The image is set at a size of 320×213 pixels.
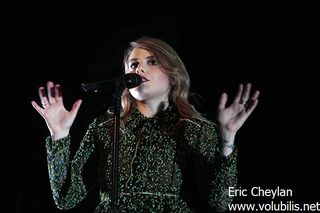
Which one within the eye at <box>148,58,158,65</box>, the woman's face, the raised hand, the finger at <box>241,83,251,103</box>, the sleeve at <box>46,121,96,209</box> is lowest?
the sleeve at <box>46,121,96,209</box>

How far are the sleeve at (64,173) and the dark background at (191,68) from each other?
29.5 inches

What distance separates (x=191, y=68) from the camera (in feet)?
10.1

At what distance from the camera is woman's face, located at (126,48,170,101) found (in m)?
2.29

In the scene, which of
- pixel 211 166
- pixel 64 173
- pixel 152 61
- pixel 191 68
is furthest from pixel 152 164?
pixel 191 68

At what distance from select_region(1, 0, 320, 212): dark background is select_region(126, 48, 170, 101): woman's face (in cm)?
65

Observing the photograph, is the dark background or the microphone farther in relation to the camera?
the dark background

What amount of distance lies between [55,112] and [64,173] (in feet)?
0.84

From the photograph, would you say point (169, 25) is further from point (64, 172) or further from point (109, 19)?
point (64, 172)

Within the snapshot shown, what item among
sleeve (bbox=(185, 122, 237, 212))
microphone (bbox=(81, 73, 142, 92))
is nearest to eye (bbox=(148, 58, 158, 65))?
sleeve (bbox=(185, 122, 237, 212))

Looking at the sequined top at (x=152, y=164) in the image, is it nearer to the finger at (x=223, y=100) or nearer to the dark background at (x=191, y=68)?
the finger at (x=223, y=100)

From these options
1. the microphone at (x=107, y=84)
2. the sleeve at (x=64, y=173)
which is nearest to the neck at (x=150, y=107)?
the sleeve at (x=64, y=173)

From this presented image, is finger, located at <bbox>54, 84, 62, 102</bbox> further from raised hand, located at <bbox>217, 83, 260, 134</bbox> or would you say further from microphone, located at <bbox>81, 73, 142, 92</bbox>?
raised hand, located at <bbox>217, 83, 260, 134</bbox>

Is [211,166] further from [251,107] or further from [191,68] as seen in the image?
[191,68]

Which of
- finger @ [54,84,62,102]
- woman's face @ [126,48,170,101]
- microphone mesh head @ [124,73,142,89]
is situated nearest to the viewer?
microphone mesh head @ [124,73,142,89]
